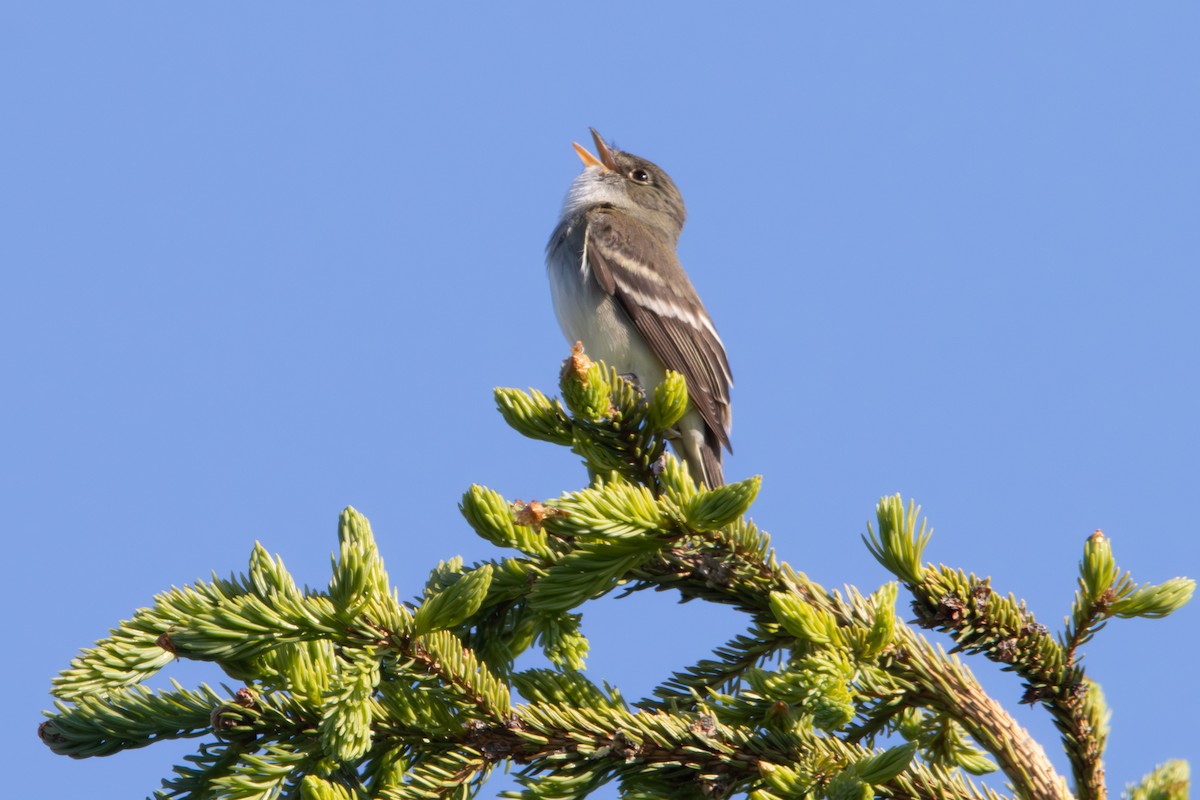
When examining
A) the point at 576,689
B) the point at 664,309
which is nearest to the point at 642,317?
the point at 664,309

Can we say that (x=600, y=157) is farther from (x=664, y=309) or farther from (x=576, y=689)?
(x=576, y=689)

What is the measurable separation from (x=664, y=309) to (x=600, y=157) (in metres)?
2.18

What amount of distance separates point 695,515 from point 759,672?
1.26 ft

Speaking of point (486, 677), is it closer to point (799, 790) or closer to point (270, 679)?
point (270, 679)

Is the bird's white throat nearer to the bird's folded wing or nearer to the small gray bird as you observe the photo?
the small gray bird

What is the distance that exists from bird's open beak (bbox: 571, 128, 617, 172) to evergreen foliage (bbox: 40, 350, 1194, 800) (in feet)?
20.0

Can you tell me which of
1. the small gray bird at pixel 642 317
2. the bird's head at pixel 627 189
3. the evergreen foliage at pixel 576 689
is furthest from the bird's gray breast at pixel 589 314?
the evergreen foliage at pixel 576 689

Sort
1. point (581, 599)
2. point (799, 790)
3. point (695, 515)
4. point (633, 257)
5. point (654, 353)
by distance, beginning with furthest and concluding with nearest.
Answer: point (633, 257), point (654, 353), point (581, 599), point (695, 515), point (799, 790)

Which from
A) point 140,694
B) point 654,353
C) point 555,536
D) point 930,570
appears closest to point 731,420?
point 654,353

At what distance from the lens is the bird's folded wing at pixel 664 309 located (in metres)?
6.93

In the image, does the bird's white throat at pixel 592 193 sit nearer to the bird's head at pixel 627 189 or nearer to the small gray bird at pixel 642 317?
the bird's head at pixel 627 189

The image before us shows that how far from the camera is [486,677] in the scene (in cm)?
261

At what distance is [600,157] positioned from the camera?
29.1ft

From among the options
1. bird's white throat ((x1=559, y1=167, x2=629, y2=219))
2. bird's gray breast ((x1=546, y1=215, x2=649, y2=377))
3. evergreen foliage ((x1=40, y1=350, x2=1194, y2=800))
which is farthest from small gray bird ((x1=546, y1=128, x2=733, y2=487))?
evergreen foliage ((x1=40, y1=350, x2=1194, y2=800))
